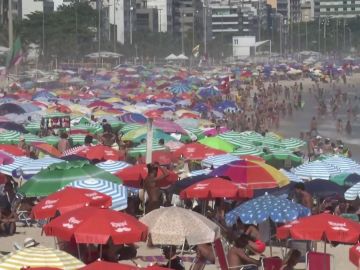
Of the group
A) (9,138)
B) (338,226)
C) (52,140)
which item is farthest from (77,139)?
(338,226)

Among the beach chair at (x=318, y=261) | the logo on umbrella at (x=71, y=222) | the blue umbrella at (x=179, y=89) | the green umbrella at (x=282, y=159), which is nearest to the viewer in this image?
the logo on umbrella at (x=71, y=222)

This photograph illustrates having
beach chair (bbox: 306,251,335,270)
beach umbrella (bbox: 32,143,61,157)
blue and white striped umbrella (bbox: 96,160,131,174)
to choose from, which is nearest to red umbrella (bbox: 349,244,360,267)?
beach chair (bbox: 306,251,335,270)

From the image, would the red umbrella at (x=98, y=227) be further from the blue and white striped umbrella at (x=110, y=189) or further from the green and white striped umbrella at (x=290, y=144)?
the green and white striped umbrella at (x=290, y=144)

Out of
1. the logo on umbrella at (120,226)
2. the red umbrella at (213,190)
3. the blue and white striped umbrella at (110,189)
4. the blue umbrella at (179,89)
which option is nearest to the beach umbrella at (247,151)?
the red umbrella at (213,190)

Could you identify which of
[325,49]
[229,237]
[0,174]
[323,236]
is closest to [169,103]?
[0,174]

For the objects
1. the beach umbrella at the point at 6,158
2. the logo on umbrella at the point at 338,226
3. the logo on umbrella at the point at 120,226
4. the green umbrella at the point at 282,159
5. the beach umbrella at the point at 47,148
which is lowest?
the green umbrella at the point at 282,159

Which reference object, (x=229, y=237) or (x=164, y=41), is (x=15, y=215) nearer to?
(x=229, y=237)

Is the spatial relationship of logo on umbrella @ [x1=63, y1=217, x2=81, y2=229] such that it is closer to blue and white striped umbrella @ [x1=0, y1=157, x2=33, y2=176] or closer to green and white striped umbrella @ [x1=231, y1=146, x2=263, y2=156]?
blue and white striped umbrella @ [x1=0, y1=157, x2=33, y2=176]
